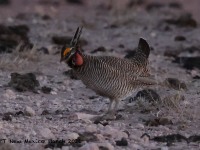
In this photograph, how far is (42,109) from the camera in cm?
934

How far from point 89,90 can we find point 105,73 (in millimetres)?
2102

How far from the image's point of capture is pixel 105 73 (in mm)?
8750

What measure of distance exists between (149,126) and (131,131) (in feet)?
1.12

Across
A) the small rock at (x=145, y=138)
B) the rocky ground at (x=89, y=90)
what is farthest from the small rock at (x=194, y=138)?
the small rock at (x=145, y=138)

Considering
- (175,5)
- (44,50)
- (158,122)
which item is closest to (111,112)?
(158,122)

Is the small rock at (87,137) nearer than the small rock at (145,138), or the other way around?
the small rock at (87,137)

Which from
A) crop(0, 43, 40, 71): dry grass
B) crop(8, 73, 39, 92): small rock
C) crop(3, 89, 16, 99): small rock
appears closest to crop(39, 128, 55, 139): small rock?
crop(3, 89, 16, 99): small rock

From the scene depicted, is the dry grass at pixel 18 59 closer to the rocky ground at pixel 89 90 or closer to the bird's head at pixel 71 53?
the rocky ground at pixel 89 90

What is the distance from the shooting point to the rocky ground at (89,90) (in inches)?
308

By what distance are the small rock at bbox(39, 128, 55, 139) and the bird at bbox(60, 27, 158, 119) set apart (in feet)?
3.63

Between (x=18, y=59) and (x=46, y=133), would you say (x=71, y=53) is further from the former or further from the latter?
(x=18, y=59)

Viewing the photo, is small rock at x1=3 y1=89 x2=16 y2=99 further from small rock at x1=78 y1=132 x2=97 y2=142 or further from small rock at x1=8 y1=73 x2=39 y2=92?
small rock at x1=78 y1=132 x2=97 y2=142

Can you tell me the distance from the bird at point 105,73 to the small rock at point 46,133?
111cm

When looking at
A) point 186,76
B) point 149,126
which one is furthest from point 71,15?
point 149,126
